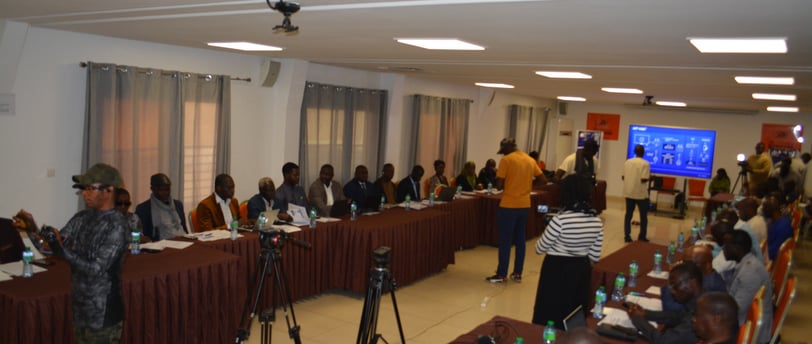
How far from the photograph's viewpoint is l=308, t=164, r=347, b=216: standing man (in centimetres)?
663

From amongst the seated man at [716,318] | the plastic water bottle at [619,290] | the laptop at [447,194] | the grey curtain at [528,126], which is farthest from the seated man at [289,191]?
the grey curtain at [528,126]

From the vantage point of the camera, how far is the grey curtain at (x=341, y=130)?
295 inches

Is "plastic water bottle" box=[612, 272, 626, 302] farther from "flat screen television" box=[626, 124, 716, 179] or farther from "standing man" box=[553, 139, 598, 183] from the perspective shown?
"flat screen television" box=[626, 124, 716, 179]

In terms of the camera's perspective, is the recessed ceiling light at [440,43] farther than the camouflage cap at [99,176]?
Yes

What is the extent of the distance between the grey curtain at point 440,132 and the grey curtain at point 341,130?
800mm

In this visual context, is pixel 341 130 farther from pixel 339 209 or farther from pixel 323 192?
pixel 339 209

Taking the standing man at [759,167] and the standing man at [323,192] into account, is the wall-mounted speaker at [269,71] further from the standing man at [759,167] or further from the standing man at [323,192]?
the standing man at [759,167]

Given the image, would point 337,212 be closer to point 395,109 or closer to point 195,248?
point 195,248

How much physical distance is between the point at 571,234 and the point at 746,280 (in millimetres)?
1089

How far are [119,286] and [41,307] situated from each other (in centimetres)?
55

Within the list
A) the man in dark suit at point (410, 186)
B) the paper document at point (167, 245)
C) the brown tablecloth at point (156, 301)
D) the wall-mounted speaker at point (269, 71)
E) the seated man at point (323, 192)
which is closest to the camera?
the brown tablecloth at point (156, 301)

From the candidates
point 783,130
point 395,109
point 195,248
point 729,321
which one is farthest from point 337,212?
point 783,130

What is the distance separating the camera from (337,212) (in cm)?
616

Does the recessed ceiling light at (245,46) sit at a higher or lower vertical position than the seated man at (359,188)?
higher
